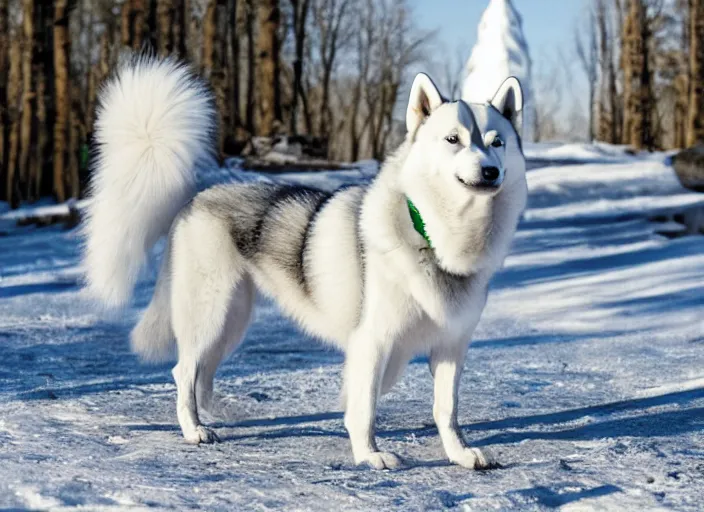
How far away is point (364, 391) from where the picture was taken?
355 centimetres

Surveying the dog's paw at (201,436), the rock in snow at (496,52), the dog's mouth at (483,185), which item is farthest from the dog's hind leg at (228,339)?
the rock in snow at (496,52)

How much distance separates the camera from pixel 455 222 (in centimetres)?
342

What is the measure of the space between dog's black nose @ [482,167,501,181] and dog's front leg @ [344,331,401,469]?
80 centimetres

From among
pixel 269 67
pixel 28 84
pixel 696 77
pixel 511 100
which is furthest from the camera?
pixel 28 84

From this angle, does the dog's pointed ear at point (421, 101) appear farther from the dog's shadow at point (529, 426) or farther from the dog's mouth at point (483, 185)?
the dog's shadow at point (529, 426)

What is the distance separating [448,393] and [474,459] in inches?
13.1

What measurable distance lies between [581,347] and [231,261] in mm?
3469

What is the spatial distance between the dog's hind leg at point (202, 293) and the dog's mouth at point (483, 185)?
4.54ft

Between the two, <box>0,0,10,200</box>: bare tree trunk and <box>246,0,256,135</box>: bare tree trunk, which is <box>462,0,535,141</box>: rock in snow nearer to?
<box>246,0,256,135</box>: bare tree trunk

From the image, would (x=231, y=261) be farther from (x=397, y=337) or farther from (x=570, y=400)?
(x=570, y=400)

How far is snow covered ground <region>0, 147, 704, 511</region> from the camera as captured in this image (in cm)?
306

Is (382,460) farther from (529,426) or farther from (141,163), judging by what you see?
(141,163)

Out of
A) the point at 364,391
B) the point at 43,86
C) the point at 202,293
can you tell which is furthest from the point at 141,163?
the point at 43,86

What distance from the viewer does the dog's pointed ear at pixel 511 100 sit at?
3.55 metres
